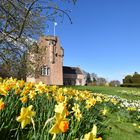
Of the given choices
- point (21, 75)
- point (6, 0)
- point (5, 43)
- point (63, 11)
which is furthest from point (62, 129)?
point (21, 75)

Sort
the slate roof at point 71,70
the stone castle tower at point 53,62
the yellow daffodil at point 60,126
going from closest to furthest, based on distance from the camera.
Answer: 1. the yellow daffodil at point 60,126
2. the stone castle tower at point 53,62
3. the slate roof at point 71,70

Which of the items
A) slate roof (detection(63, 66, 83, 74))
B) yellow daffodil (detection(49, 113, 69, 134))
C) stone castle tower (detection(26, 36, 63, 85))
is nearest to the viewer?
yellow daffodil (detection(49, 113, 69, 134))

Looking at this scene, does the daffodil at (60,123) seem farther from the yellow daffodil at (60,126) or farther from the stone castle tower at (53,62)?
the stone castle tower at (53,62)

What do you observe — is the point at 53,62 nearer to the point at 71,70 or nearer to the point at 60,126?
the point at 71,70

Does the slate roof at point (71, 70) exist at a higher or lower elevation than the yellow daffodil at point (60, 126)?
higher

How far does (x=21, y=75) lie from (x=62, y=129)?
2273 centimetres

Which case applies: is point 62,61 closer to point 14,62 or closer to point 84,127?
→ point 14,62

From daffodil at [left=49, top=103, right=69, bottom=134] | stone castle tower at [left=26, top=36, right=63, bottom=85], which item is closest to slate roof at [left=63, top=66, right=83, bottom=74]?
stone castle tower at [left=26, top=36, right=63, bottom=85]

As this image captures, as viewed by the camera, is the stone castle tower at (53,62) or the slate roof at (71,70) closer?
the stone castle tower at (53,62)

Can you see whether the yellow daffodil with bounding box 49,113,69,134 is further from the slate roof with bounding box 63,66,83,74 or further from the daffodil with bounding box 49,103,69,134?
the slate roof with bounding box 63,66,83,74

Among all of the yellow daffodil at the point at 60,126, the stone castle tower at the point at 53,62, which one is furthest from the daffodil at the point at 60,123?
the stone castle tower at the point at 53,62

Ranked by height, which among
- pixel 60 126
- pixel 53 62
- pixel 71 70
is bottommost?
pixel 60 126

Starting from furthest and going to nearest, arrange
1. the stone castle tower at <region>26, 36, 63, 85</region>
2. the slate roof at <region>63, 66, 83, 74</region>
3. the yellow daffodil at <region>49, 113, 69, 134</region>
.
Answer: the slate roof at <region>63, 66, 83, 74</region>
the stone castle tower at <region>26, 36, 63, 85</region>
the yellow daffodil at <region>49, 113, 69, 134</region>

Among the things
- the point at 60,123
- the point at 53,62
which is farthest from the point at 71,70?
the point at 60,123
